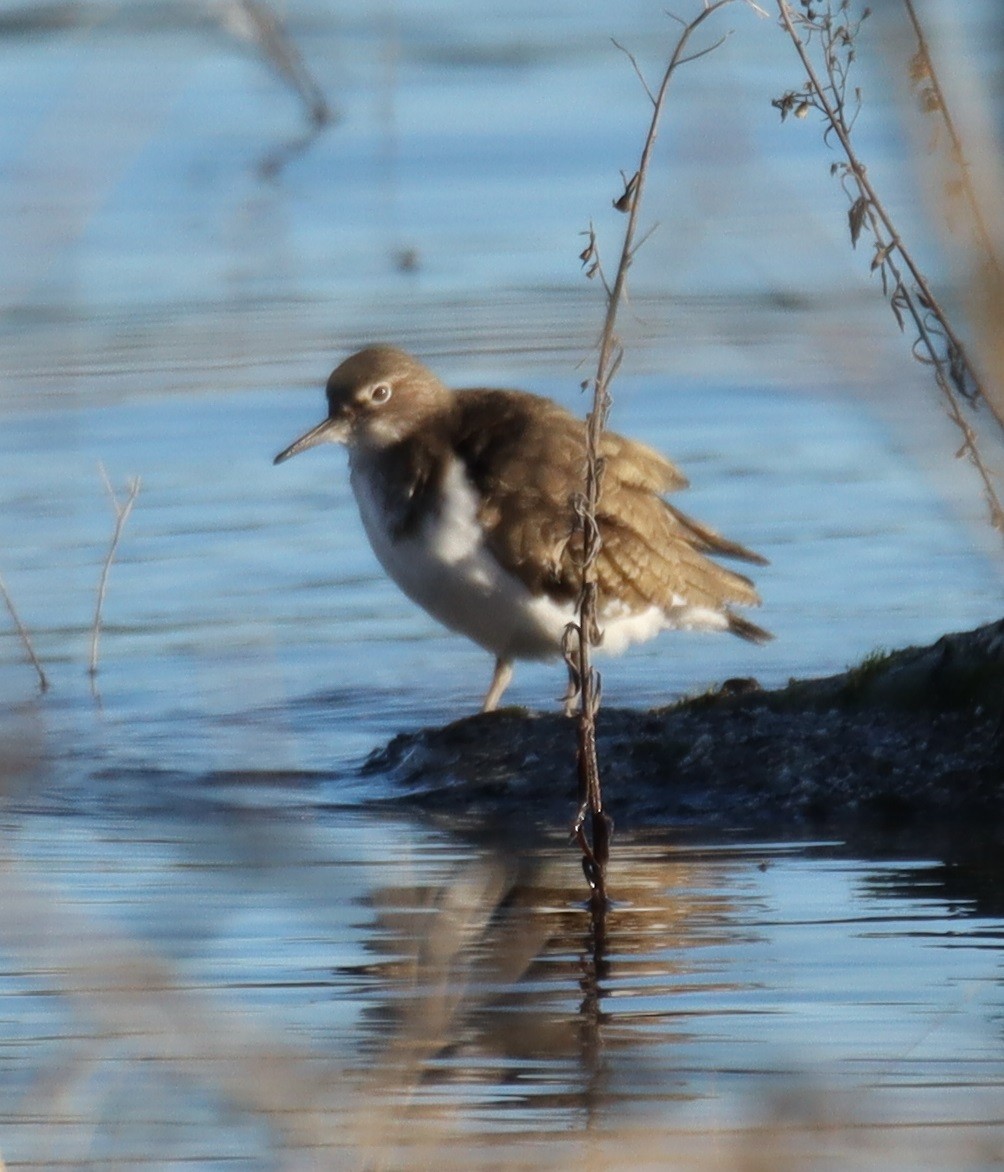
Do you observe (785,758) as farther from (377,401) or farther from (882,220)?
(882,220)

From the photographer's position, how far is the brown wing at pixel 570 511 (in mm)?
6809

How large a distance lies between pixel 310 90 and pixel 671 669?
564cm

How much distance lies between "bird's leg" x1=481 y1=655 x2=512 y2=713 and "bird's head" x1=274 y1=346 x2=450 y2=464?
2.47ft

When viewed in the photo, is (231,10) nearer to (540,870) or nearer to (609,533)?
(540,870)

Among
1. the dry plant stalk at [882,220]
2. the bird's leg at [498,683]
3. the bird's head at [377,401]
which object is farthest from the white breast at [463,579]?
the dry plant stalk at [882,220]

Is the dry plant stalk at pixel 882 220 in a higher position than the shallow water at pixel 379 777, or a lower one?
higher

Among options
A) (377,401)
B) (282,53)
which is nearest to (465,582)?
(377,401)

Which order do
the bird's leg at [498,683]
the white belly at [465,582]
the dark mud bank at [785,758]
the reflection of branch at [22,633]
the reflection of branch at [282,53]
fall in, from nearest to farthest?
the reflection of branch at [282,53] < the reflection of branch at [22,633] < the dark mud bank at [785,758] < the white belly at [465,582] < the bird's leg at [498,683]

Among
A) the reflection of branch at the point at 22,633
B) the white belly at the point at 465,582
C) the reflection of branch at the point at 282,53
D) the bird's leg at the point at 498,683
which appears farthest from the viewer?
the bird's leg at the point at 498,683

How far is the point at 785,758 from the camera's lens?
5.88 m

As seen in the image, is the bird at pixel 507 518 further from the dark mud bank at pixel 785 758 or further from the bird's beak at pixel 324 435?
the dark mud bank at pixel 785 758

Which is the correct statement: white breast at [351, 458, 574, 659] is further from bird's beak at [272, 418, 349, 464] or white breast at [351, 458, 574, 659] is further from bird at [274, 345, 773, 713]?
bird's beak at [272, 418, 349, 464]

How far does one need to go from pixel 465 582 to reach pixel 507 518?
8.8 inches

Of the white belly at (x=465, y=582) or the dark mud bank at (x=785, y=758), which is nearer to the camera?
the dark mud bank at (x=785, y=758)
